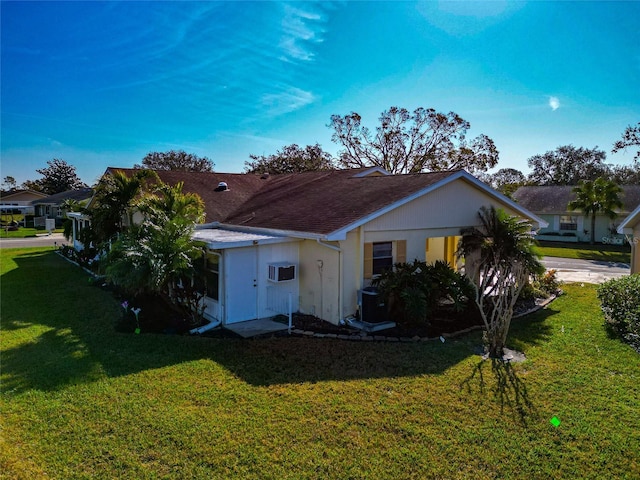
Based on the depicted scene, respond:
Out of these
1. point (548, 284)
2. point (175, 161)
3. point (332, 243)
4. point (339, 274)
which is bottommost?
point (548, 284)

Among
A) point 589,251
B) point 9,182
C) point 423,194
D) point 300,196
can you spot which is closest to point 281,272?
point 423,194

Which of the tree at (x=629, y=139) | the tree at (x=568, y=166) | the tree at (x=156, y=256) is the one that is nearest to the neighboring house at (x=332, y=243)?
the tree at (x=156, y=256)

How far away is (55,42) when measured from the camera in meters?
12.1

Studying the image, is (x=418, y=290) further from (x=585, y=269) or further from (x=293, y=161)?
(x=293, y=161)

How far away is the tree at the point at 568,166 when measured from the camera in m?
62.9

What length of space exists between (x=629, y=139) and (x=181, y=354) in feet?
107

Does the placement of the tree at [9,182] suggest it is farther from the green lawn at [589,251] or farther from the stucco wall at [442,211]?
the stucco wall at [442,211]

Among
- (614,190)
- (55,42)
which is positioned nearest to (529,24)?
(55,42)

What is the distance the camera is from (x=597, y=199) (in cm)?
3111

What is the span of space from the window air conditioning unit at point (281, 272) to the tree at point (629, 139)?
28.3 metres

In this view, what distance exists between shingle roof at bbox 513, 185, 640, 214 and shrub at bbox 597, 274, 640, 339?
25954 mm

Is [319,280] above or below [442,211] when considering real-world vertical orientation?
below

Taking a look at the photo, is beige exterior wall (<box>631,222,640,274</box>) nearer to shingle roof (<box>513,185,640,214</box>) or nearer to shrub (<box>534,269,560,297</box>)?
shrub (<box>534,269,560,297</box>)

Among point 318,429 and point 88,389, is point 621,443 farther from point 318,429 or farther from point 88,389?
point 88,389
